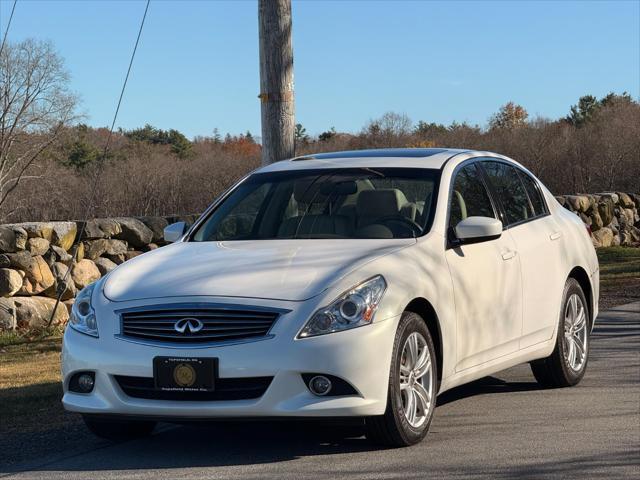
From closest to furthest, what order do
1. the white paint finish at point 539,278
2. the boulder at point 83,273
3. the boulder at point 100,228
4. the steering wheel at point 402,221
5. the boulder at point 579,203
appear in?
the steering wheel at point 402,221 < the white paint finish at point 539,278 < the boulder at point 83,273 < the boulder at point 100,228 < the boulder at point 579,203

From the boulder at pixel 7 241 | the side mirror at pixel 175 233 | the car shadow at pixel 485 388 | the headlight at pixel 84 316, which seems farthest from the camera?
the boulder at pixel 7 241

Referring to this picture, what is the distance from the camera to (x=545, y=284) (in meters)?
8.43

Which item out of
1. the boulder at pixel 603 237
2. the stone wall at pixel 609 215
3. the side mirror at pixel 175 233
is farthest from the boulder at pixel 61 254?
the boulder at pixel 603 237

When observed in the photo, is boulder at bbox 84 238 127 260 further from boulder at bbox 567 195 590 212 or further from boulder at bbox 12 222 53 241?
boulder at bbox 567 195 590 212

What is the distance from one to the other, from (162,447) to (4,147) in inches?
2439

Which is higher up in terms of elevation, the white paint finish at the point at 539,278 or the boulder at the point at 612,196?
the white paint finish at the point at 539,278

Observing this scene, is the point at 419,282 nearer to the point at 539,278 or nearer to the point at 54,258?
the point at 539,278

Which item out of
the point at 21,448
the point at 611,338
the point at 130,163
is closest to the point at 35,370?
the point at 21,448

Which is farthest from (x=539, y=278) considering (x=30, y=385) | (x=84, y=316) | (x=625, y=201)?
(x=625, y=201)

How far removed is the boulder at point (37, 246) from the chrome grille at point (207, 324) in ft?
24.1

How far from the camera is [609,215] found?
2505cm

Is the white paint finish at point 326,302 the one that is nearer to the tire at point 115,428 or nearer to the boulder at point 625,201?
the tire at point 115,428

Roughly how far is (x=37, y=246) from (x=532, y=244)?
22.4 feet

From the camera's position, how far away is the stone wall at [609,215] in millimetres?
23891
